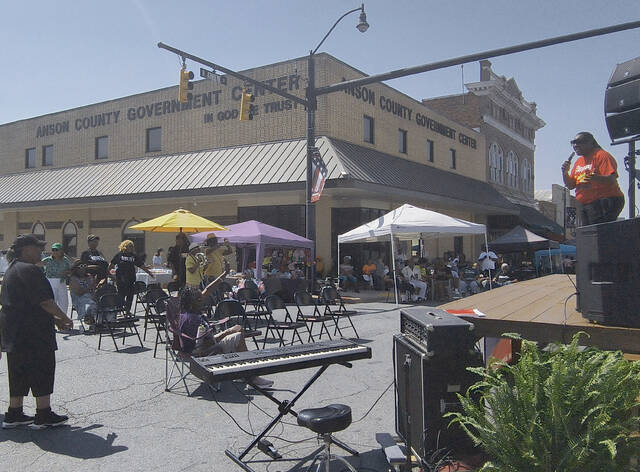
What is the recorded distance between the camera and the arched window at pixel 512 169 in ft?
119

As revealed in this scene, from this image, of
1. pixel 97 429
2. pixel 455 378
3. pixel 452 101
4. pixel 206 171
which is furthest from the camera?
pixel 452 101

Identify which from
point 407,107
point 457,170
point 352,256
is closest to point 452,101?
point 457,170

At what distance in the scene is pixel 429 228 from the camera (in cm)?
1419

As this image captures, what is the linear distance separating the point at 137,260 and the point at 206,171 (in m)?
10.4

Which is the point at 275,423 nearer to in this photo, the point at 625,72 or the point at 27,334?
the point at 27,334

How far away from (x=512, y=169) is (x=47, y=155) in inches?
1159

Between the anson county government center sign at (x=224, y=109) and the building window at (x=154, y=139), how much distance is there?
0.68m

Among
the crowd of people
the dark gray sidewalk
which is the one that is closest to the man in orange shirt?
the dark gray sidewalk

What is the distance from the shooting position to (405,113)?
2441 centimetres

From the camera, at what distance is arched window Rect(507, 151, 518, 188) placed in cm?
3641

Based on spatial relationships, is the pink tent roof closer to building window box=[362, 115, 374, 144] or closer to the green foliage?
building window box=[362, 115, 374, 144]

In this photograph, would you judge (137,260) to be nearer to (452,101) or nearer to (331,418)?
(331,418)

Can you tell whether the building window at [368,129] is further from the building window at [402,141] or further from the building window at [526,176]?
the building window at [526,176]

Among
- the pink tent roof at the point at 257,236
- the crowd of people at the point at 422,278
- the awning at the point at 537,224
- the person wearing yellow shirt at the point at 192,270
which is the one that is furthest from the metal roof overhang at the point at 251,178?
the person wearing yellow shirt at the point at 192,270
